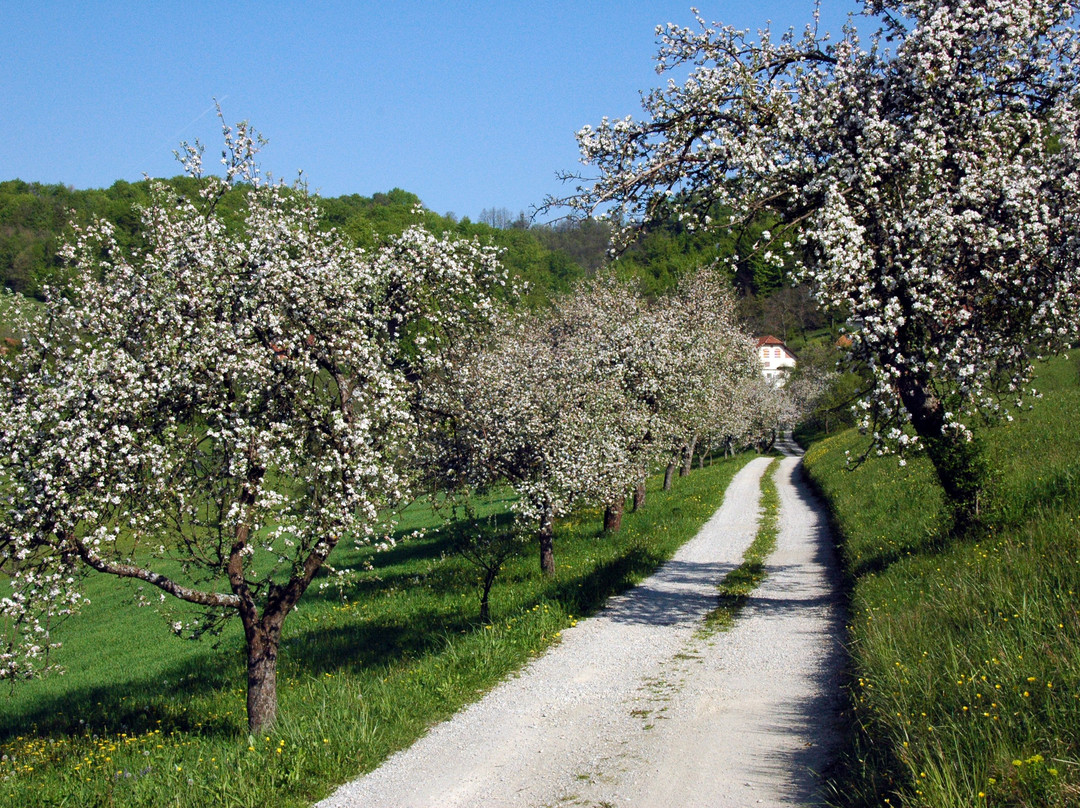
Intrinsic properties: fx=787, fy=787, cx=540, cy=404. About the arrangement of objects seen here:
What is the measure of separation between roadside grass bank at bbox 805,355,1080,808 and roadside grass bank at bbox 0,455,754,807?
454 cm

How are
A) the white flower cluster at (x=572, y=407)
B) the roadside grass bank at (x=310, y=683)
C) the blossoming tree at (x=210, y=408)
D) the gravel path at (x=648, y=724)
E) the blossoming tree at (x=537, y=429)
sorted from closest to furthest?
the gravel path at (x=648, y=724)
the roadside grass bank at (x=310, y=683)
the blossoming tree at (x=210, y=408)
the blossoming tree at (x=537, y=429)
the white flower cluster at (x=572, y=407)

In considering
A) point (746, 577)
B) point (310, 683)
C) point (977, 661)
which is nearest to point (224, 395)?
point (310, 683)

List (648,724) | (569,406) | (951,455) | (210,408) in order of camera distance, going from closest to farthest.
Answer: (648,724), (210,408), (951,455), (569,406)

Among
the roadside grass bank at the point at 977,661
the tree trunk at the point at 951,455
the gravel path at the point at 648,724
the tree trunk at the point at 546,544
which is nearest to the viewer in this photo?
the roadside grass bank at the point at 977,661

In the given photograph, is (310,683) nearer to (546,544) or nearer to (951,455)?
(546,544)

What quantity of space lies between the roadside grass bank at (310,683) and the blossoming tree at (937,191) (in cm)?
672

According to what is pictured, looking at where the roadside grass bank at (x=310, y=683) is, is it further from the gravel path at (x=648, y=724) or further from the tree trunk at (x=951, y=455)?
the tree trunk at (x=951, y=455)

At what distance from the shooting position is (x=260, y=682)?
10109 millimetres

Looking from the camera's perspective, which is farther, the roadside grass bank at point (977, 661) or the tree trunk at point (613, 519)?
the tree trunk at point (613, 519)

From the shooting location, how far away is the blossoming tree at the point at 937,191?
10.2m

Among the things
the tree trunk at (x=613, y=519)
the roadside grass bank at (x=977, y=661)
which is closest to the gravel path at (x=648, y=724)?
the roadside grass bank at (x=977, y=661)

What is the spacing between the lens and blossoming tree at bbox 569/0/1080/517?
403 inches

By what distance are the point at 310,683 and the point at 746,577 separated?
9512 mm

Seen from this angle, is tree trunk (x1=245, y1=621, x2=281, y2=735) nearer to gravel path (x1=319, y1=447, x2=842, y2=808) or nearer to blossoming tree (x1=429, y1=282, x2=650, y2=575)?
gravel path (x1=319, y1=447, x2=842, y2=808)
